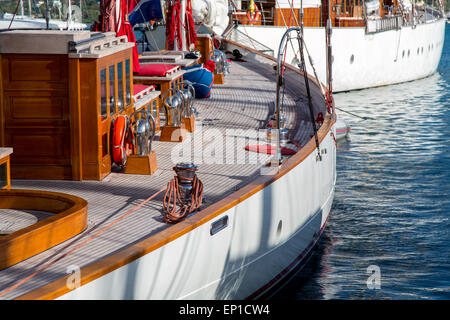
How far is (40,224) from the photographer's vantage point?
6.50 m

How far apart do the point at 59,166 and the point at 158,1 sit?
8.72m

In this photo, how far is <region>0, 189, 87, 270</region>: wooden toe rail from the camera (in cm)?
616

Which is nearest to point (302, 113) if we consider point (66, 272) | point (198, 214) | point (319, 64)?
point (198, 214)

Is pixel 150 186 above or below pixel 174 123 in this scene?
below

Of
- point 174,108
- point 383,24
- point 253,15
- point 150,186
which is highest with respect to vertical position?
point 253,15

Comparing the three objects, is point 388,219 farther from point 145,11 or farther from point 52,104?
point 145,11

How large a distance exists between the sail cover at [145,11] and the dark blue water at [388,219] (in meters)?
5.95

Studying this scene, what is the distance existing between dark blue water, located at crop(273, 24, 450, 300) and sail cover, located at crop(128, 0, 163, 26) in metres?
5.95

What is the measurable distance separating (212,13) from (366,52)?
12367mm

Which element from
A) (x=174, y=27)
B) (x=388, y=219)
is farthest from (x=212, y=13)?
(x=388, y=219)

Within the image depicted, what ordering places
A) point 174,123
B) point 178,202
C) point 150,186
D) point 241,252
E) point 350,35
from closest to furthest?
point 178,202, point 241,252, point 150,186, point 174,123, point 350,35

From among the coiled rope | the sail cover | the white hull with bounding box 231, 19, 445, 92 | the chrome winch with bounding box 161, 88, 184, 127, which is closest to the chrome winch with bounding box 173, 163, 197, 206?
the coiled rope

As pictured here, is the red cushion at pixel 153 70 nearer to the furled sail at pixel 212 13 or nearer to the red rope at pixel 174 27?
the red rope at pixel 174 27

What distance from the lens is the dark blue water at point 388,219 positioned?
34.7 ft
